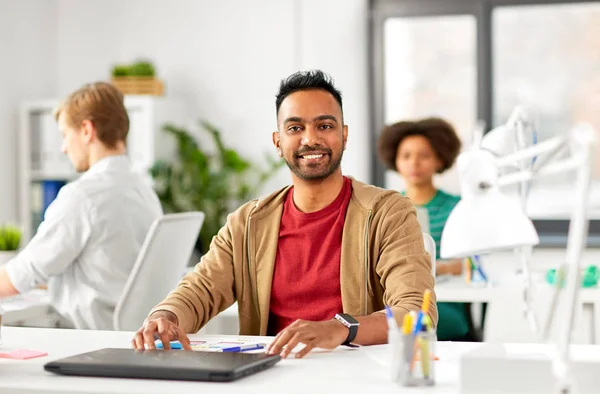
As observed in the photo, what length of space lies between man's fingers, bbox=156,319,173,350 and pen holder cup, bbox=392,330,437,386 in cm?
57

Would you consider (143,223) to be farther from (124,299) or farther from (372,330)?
(372,330)

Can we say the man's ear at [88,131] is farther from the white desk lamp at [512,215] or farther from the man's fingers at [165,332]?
the white desk lamp at [512,215]

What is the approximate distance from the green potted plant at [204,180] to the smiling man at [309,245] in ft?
11.1

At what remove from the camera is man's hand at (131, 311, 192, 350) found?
6.55ft

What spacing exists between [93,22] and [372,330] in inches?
193

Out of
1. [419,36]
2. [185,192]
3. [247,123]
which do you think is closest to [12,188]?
[185,192]

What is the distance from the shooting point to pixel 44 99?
6.34 metres

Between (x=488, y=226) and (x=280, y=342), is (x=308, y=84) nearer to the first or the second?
(x=280, y=342)

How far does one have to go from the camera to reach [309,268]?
241cm

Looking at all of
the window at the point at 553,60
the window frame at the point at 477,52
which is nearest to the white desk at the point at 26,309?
the window frame at the point at 477,52

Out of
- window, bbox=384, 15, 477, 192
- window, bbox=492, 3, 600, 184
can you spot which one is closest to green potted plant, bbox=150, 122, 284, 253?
window, bbox=384, 15, 477, 192

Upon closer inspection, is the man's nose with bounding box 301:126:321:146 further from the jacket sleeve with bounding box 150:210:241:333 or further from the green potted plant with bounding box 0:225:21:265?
the green potted plant with bounding box 0:225:21:265

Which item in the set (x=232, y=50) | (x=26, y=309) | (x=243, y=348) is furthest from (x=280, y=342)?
(x=232, y=50)

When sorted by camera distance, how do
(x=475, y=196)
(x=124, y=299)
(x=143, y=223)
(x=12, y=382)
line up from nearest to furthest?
(x=475, y=196)
(x=12, y=382)
(x=124, y=299)
(x=143, y=223)
